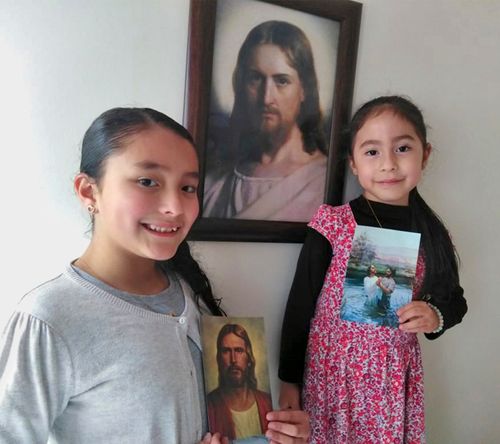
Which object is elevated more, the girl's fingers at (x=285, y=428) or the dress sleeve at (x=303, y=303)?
the dress sleeve at (x=303, y=303)

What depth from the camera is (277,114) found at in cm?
82

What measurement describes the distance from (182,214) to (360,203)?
43 centimetres

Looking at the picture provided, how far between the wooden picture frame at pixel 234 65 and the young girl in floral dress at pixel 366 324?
0.18 ft

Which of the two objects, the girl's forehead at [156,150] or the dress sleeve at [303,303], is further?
the dress sleeve at [303,303]

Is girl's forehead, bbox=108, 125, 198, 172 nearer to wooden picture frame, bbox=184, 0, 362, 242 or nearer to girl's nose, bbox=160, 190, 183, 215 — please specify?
girl's nose, bbox=160, 190, 183, 215

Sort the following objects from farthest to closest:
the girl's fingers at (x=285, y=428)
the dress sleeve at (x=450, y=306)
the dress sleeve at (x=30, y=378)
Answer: the dress sleeve at (x=450, y=306)
the girl's fingers at (x=285, y=428)
the dress sleeve at (x=30, y=378)

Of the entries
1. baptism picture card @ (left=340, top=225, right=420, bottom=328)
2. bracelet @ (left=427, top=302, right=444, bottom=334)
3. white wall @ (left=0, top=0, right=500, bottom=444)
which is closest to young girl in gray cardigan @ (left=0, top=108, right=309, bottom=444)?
white wall @ (left=0, top=0, right=500, bottom=444)

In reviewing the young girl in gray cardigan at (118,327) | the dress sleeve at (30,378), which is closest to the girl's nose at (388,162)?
the young girl in gray cardigan at (118,327)

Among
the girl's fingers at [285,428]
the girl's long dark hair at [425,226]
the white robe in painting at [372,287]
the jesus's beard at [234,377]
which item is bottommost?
the girl's fingers at [285,428]

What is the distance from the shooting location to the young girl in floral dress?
31.5 inches

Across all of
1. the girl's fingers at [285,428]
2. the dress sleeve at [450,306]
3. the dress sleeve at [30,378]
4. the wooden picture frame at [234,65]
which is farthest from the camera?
the dress sleeve at [450,306]

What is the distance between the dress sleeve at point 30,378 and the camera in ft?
1.54

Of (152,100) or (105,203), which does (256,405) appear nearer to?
(105,203)

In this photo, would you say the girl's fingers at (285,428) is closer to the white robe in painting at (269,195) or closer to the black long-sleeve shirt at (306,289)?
the black long-sleeve shirt at (306,289)
